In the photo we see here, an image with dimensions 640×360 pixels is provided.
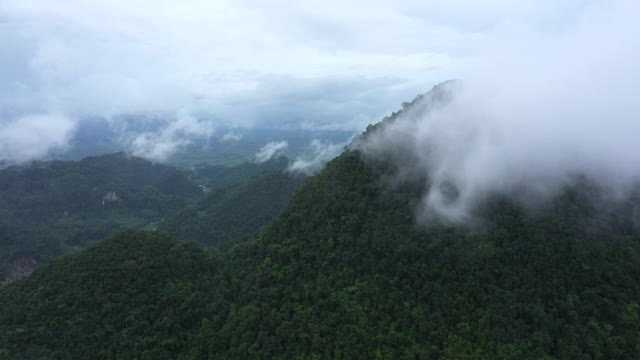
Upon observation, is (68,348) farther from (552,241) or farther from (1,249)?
(1,249)

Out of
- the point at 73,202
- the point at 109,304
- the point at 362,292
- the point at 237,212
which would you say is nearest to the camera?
the point at 362,292

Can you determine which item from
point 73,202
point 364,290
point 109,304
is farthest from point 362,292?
point 73,202

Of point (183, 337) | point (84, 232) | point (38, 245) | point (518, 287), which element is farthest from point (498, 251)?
point (84, 232)

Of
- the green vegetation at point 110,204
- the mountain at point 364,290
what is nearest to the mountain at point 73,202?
the green vegetation at point 110,204

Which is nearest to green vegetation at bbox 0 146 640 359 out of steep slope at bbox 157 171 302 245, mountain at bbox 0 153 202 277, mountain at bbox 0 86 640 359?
mountain at bbox 0 86 640 359

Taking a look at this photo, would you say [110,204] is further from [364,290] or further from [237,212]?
[364,290]
